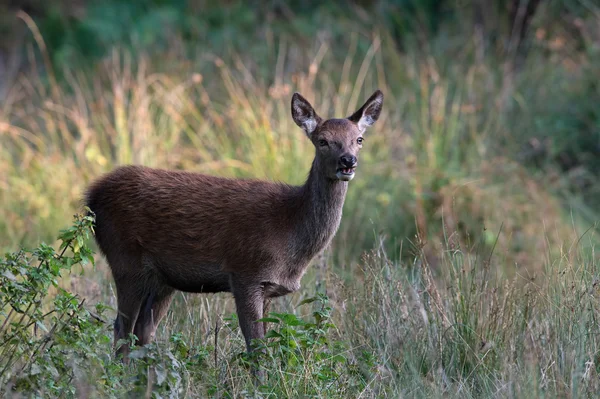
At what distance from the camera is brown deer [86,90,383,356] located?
6.41m

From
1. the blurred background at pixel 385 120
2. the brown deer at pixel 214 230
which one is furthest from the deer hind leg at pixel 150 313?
the blurred background at pixel 385 120

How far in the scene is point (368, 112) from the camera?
7.05 metres

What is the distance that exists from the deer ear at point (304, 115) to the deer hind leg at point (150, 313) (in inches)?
56.0

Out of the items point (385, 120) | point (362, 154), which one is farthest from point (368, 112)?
point (385, 120)

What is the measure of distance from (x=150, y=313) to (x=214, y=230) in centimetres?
76

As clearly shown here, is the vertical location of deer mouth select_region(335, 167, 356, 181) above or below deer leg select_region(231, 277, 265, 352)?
above

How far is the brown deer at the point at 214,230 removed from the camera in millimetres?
6414

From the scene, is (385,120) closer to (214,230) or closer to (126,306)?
(214,230)

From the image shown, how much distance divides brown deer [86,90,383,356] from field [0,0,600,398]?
0.27 meters

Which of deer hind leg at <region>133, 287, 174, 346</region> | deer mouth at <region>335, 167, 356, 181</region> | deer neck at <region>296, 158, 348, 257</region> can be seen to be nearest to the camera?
deer mouth at <region>335, 167, 356, 181</region>

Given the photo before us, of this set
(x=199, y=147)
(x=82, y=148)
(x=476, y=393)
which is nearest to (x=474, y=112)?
(x=199, y=147)

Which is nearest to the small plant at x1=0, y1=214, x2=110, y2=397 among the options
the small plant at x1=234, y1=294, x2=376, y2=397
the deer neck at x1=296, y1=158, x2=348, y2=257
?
the small plant at x1=234, y1=294, x2=376, y2=397

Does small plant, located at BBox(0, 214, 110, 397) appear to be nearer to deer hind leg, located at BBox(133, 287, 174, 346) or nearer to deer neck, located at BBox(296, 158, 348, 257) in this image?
deer hind leg, located at BBox(133, 287, 174, 346)

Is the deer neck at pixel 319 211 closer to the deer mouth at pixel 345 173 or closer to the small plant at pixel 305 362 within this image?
the deer mouth at pixel 345 173
